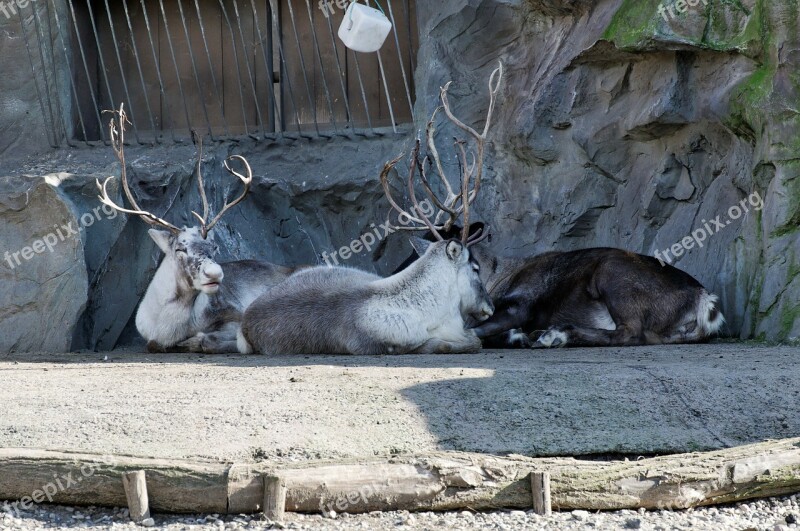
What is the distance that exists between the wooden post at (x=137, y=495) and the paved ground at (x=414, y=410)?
19 cm

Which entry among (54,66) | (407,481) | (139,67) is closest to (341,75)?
(139,67)

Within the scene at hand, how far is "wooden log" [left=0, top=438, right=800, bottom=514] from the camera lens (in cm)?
354

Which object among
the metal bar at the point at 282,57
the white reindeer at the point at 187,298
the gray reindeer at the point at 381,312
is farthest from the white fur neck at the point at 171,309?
the metal bar at the point at 282,57

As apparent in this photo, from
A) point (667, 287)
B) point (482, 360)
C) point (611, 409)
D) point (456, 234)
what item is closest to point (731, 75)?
point (667, 287)

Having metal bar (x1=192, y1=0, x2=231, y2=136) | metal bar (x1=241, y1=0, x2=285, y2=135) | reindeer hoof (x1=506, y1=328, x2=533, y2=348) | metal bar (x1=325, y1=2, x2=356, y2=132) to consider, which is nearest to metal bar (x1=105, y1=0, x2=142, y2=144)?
metal bar (x1=192, y1=0, x2=231, y2=136)

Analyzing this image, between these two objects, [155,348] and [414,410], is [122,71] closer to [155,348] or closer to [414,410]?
[155,348]

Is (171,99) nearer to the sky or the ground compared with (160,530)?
nearer to the sky

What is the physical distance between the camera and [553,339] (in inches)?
257

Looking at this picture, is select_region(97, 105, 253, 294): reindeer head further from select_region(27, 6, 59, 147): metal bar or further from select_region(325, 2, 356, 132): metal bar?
select_region(27, 6, 59, 147): metal bar

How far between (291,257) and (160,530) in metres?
4.97

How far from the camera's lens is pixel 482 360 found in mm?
5543

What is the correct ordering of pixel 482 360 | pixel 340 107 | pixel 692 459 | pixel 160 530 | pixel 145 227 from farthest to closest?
pixel 340 107 → pixel 145 227 → pixel 482 360 → pixel 692 459 → pixel 160 530

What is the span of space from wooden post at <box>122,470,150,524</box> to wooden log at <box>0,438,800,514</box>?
0.04m

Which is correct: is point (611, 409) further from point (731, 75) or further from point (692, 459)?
point (731, 75)
